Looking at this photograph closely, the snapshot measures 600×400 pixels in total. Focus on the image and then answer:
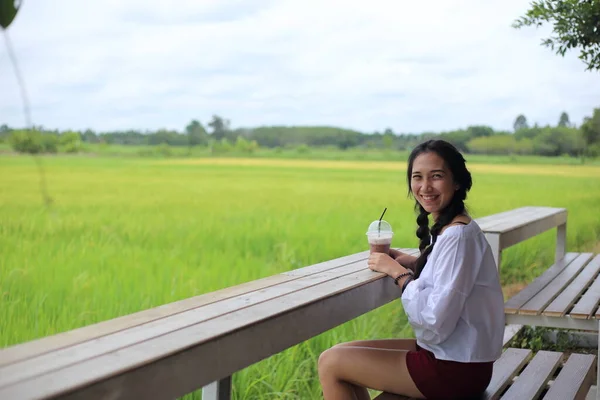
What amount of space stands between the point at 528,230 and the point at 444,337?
2093 mm

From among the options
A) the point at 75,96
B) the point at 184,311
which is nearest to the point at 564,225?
the point at 184,311

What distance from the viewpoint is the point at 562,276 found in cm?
351

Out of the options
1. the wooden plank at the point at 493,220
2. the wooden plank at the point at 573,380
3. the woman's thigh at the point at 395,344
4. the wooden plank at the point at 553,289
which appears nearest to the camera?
the woman's thigh at the point at 395,344

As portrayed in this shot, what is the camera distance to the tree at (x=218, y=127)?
344 inches

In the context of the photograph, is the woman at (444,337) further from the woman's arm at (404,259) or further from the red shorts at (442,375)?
the woman's arm at (404,259)

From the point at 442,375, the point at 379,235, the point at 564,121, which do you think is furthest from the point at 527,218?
the point at 564,121

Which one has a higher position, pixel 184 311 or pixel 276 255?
pixel 184 311

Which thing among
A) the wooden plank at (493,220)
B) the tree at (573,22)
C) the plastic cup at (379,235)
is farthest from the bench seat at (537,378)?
the tree at (573,22)

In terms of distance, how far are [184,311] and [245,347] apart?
0.59ft

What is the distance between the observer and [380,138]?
9273 mm

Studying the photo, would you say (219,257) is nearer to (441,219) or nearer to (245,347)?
(441,219)

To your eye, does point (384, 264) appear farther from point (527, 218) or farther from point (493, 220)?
point (527, 218)

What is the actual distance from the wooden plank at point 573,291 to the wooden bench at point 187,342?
1.08 meters

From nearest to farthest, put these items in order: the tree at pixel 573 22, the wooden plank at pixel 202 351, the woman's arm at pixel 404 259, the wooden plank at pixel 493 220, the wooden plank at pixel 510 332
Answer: the wooden plank at pixel 202 351 < the woman's arm at pixel 404 259 < the wooden plank at pixel 493 220 < the wooden plank at pixel 510 332 < the tree at pixel 573 22
